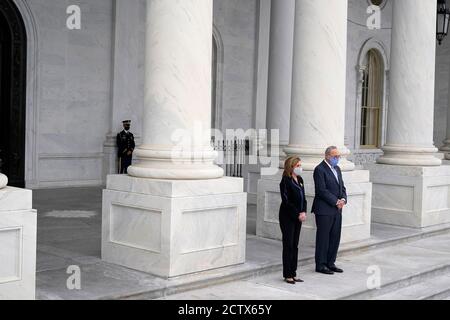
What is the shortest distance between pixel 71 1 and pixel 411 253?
38.2 ft

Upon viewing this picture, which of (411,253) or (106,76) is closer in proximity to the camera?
(411,253)

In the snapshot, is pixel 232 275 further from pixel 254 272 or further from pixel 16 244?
pixel 16 244

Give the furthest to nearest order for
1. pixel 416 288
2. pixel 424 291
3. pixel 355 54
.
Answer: pixel 355 54
pixel 416 288
pixel 424 291

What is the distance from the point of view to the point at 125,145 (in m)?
18.9

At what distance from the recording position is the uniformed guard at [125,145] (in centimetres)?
1889

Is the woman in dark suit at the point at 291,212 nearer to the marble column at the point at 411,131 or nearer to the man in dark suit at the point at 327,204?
the man in dark suit at the point at 327,204

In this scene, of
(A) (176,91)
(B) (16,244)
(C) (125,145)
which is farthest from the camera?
(C) (125,145)

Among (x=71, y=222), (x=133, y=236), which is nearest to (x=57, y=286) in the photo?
(x=133, y=236)

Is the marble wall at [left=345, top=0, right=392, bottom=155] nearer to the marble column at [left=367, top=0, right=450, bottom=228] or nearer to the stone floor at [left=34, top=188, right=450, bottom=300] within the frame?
the marble column at [left=367, top=0, right=450, bottom=228]

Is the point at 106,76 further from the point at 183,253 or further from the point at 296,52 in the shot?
the point at 183,253

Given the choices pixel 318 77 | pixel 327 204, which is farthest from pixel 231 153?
pixel 327 204

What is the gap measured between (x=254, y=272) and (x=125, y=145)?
10.2 metres

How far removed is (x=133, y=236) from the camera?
907 cm

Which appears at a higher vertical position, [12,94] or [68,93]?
[68,93]
